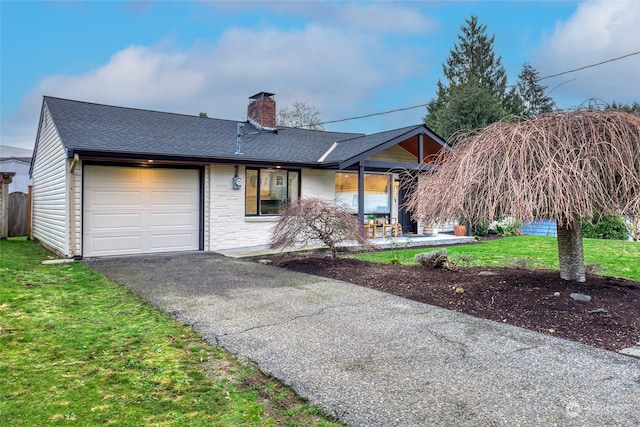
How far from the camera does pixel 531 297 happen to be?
4.97m

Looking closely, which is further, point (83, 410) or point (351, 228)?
point (351, 228)

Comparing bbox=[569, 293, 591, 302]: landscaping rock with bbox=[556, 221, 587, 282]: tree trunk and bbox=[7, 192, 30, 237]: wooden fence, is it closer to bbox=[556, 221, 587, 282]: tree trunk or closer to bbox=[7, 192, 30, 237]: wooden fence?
bbox=[556, 221, 587, 282]: tree trunk

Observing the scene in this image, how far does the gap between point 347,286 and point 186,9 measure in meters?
12.1

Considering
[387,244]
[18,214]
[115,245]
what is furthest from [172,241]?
[18,214]

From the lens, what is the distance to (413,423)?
7.80 feet

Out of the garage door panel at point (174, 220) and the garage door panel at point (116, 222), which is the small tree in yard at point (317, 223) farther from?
the garage door panel at point (116, 222)

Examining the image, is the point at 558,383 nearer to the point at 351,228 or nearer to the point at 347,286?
the point at 347,286

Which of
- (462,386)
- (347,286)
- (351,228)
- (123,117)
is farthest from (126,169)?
(462,386)

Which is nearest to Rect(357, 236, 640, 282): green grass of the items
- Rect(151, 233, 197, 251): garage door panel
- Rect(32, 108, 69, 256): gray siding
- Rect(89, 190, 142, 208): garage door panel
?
Rect(151, 233, 197, 251): garage door panel

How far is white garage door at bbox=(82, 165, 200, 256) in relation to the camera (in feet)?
31.8

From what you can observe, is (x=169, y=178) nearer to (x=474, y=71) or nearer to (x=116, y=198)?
(x=116, y=198)

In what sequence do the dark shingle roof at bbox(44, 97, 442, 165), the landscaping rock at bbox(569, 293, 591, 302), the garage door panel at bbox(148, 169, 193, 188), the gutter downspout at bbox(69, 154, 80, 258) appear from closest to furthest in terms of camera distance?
the landscaping rock at bbox(569, 293, 591, 302)
the gutter downspout at bbox(69, 154, 80, 258)
the dark shingle roof at bbox(44, 97, 442, 165)
the garage door panel at bbox(148, 169, 193, 188)

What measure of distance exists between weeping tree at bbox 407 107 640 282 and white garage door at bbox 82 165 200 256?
7.56 m

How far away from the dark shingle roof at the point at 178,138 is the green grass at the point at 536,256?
392 cm
